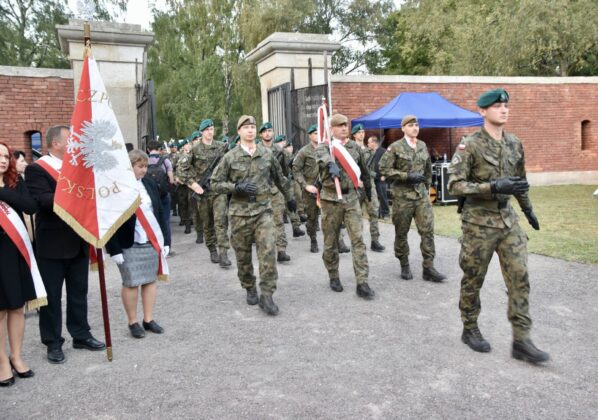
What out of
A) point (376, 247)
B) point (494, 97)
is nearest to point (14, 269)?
point (494, 97)

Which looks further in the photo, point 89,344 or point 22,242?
point 89,344

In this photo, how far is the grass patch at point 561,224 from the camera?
7892 mm

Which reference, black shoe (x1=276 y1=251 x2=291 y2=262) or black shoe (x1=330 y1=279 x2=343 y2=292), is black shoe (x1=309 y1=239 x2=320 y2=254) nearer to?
black shoe (x1=276 y1=251 x2=291 y2=262)

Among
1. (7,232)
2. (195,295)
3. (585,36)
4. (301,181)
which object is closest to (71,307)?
(7,232)

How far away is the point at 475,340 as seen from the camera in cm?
426

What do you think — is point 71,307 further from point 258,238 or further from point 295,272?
point 295,272

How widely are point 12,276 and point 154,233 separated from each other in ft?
→ 4.00

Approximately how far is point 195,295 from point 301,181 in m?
1.92

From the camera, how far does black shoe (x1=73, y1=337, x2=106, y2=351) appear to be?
181 inches

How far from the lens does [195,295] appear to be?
6297mm

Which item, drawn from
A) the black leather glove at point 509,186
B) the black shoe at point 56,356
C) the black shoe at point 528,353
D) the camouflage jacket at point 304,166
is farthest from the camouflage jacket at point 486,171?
the black shoe at point 56,356

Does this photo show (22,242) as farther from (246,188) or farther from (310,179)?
(310,179)

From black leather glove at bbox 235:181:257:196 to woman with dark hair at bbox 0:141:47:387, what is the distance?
6.62 ft

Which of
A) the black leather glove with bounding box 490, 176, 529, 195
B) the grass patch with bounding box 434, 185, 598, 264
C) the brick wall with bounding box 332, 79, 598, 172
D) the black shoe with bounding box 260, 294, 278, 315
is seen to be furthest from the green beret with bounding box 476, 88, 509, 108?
the brick wall with bounding box 332, 79, 598, 172
